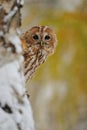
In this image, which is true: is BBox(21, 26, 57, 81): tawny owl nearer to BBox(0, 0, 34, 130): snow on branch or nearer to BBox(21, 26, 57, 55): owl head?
BBox(21, 26, 57, 55): owl head

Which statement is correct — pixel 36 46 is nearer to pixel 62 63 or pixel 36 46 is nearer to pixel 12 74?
pixel 12 74

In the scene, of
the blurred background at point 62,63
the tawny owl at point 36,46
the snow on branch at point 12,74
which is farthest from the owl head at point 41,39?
the blurred background at point 62,63

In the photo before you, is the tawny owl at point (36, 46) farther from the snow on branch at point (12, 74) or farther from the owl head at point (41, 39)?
the snow on branch at point (12, 74)

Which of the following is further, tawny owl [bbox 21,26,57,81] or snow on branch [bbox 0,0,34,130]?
tawny owl [bbox 21,26,57,81]

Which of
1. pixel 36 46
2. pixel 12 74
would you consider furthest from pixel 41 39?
pixel 12 74

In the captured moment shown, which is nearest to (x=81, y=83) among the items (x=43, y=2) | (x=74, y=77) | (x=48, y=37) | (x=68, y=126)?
(x=74, y=77)

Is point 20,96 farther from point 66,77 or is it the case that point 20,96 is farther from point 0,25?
point 66,77

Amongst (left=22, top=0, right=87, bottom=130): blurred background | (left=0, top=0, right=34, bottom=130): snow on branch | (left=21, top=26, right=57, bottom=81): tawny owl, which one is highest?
(left=22, top=0, right=87, bottom=130): blurred background

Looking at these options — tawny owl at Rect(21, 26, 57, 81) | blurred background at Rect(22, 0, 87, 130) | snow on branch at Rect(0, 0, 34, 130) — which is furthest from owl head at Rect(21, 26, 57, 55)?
blurred background at Rect(22, 0, 87, 130)
